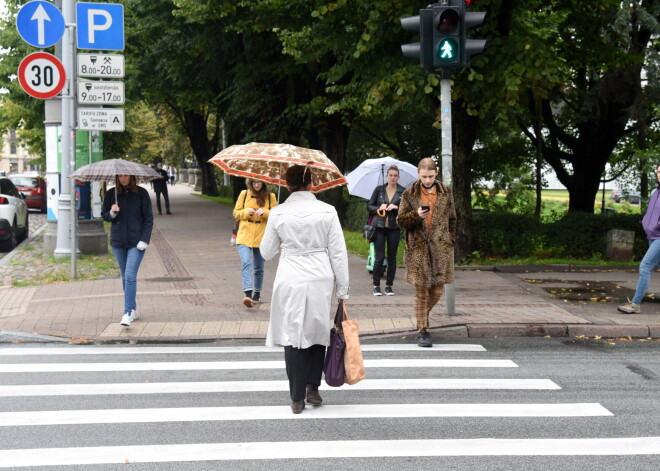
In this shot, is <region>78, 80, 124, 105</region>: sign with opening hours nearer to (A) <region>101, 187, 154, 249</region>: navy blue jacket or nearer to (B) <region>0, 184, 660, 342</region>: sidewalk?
(B) <region>0, 184, 660, 342</region>: sidewalk

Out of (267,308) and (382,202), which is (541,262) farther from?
(267,308)

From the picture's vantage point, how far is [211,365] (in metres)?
7.78

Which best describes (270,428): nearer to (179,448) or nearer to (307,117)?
(179,448)

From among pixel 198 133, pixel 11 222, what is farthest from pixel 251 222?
pixel 198 133

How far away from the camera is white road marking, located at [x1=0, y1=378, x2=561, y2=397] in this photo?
22.2 feet

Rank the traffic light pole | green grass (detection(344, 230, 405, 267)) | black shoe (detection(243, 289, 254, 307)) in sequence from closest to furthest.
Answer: the traffic light pole
black shoe (detection(243, 289, 254, 307))
green grass (detection(344, 230, 405, 267))

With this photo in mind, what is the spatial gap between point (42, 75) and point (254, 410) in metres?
8.52

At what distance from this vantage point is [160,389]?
6879 millimetres

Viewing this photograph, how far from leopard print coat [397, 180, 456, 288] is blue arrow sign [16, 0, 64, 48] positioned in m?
6.93

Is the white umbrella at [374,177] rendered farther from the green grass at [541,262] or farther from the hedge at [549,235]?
the hedge at [549,235]

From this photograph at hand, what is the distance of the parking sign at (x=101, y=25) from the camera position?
527 inches

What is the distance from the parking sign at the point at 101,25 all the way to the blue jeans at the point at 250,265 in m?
4.78

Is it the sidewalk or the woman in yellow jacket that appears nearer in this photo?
the sidewalk

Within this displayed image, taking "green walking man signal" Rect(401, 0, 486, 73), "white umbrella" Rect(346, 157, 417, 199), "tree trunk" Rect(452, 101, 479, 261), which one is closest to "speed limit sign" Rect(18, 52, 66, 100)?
"white umbrella" Rect(346, 157, 417, 199)
